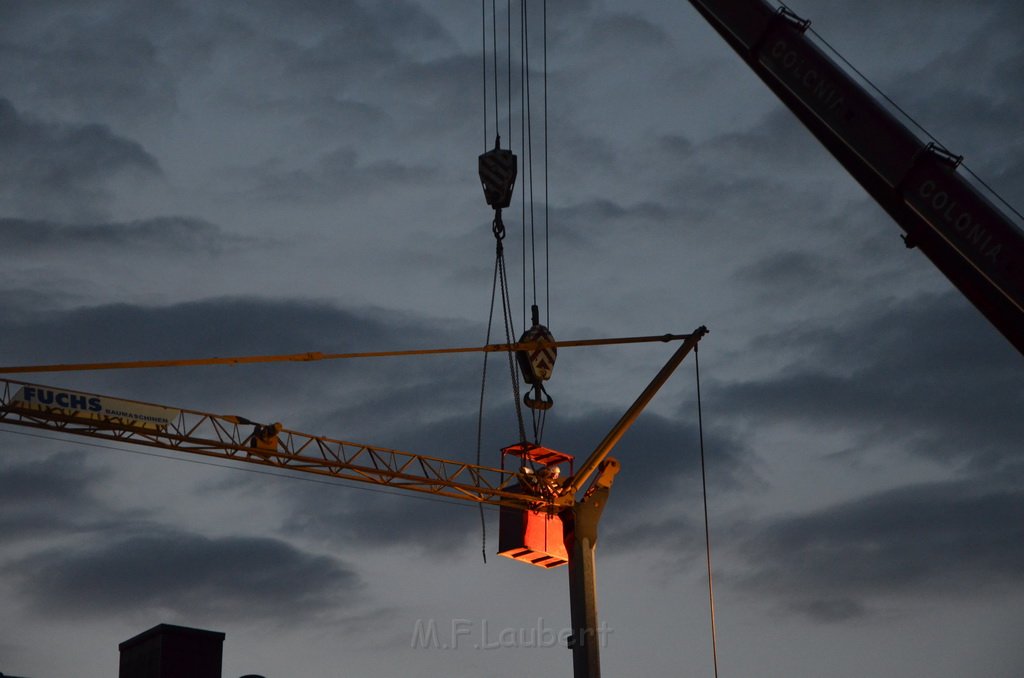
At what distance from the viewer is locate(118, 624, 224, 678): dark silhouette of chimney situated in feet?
140

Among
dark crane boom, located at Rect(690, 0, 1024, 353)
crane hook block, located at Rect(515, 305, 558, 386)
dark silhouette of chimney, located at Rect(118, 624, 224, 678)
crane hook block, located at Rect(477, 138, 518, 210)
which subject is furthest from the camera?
crane hook block, located at Rect(515, 305, 558, 386)

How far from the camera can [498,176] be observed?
55.4m

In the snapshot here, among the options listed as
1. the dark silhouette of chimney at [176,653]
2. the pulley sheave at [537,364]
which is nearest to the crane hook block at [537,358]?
the pulley sheave at [537,364]

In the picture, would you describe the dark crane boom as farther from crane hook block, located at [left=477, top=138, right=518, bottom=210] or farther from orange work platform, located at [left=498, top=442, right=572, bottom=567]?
orange work platform, located at [left=498, top=442, right=572, bottom=567]

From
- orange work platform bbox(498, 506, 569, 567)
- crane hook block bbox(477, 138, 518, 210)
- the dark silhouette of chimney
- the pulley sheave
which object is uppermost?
crane hook block bbox(477, 138, 518, 210)

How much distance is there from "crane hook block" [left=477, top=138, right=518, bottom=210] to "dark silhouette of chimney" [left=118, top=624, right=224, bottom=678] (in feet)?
66.0

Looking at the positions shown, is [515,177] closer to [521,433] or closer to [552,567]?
[521,433]

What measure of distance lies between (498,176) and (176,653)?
22024 mm

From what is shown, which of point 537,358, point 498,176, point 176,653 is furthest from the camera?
point 537,358

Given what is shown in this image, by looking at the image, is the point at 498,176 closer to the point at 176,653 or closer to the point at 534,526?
the point at 534,526

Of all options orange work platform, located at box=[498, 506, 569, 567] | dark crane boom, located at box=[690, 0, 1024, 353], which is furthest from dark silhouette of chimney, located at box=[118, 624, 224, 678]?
dark crane boom, located at box=[690, 0, 1024, 353]

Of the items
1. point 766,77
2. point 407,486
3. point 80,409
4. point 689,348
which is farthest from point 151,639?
point 689,348

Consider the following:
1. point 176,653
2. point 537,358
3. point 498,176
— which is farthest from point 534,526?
point 176,653

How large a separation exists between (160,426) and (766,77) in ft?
94.0
